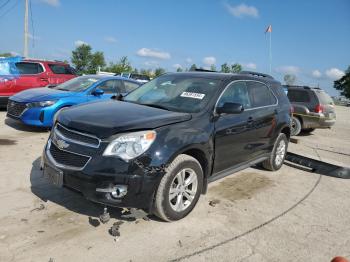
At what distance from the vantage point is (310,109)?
11.6 meters

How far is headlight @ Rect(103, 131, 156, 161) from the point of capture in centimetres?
352

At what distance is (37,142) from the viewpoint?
286 inches

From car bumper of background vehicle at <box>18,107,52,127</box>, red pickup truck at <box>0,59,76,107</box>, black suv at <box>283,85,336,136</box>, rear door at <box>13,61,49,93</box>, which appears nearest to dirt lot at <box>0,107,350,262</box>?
car bumper of background vehicle at <box>18,107,52,127</box>

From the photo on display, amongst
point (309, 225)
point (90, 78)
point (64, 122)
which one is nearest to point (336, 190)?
point (309, 225)

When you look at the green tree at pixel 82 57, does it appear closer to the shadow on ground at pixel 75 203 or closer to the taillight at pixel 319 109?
the taillight at pixel 319 109

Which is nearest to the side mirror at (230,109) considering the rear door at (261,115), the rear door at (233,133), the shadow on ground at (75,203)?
the rear door at (233,133)

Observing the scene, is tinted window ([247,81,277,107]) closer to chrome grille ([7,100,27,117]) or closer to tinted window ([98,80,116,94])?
tinted window ([98,80,116,94])

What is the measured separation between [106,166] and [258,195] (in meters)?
2.72

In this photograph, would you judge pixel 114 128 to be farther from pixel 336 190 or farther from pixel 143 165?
pixel 336 190

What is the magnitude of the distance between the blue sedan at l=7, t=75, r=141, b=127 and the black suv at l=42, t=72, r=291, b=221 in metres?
3.40

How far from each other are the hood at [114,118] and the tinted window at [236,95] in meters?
0.80

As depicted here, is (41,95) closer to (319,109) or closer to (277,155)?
(277,155)

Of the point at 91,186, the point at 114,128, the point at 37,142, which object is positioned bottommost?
the point at 37,142

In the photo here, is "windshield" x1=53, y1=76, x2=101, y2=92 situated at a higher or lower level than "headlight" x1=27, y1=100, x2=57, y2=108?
higher
